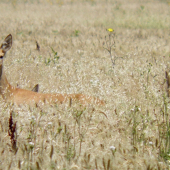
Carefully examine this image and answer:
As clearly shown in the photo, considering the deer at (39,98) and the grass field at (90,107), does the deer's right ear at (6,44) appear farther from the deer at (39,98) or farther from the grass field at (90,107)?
the grass field at (90,107)

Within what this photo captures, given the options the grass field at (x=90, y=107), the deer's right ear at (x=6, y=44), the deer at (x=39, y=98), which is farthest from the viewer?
the deer's right ear at (x=6, y=44)

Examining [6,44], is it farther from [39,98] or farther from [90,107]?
[90,107]

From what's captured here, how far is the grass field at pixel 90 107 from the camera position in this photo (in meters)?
2.79

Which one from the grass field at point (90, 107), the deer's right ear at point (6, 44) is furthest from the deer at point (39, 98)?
the deer's right ear at point (6, 44)

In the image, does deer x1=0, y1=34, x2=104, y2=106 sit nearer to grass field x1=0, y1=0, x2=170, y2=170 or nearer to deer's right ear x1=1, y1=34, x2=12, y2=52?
grass field x1=0, y1=0, x2=170, y2=170

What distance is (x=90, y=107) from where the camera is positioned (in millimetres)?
4039

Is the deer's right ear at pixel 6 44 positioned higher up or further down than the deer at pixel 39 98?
higher up

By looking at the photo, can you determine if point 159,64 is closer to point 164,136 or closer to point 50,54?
point 50,54

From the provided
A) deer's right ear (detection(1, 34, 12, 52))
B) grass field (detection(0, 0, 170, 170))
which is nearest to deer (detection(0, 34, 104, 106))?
grass field (detection(0, 0, 170, 170))

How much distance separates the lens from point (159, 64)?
6.36 m

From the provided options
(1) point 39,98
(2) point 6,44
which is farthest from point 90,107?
(2) point 6,44

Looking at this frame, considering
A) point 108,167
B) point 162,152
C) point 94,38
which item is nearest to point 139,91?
point 162,152

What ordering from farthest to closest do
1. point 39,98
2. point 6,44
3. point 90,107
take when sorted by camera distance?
point 6,44, point 39,98, point 90,107

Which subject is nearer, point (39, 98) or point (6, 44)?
point (39, 98)
